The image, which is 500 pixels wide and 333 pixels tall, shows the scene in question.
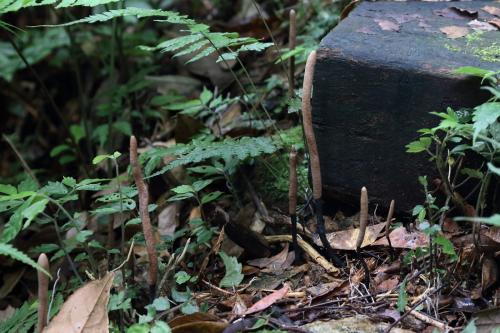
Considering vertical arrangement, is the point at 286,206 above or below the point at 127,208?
below

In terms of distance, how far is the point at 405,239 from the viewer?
2117 millimetres

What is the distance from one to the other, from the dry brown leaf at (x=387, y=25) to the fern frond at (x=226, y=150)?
0.61 m

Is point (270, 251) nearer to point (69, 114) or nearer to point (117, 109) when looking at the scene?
point (117, 109)

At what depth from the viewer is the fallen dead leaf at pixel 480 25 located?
231 centimetres

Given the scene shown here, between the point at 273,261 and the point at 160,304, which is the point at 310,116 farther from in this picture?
the point at 160,304

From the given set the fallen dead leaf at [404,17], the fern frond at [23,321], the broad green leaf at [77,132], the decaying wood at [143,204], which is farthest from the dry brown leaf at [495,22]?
the broad green leaf at [77,132]

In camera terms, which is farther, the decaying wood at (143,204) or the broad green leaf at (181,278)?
the broad green leaf at (181,278)

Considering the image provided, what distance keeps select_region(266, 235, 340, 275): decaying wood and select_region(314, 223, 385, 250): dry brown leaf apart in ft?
0.15

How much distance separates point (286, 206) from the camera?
2.51 m

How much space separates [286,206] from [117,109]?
5.13 feet

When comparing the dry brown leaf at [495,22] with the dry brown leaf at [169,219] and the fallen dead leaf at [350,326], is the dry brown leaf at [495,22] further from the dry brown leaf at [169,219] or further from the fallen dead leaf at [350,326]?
the dry brown leaf at [169,219]

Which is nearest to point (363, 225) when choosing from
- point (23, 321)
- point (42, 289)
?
point (42, 289)

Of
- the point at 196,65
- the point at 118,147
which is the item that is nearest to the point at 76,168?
the point at 118,147

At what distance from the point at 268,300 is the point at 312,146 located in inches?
19.9
